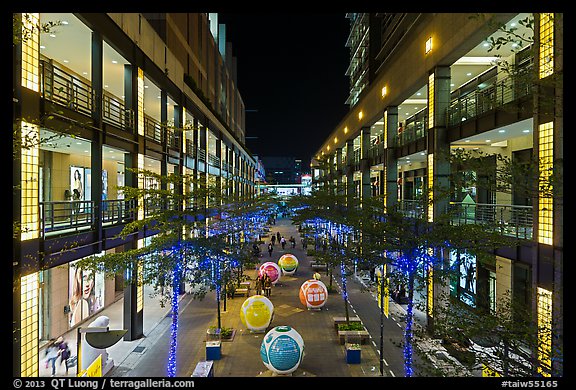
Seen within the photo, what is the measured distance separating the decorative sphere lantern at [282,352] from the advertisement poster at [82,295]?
429 inches

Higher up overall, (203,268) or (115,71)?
(115,71)

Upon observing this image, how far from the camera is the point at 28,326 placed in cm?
979

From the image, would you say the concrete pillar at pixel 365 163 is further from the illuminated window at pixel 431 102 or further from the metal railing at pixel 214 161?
the metal railing at pixel 214 161

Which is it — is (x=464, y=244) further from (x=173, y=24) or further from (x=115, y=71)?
(x=173, y=24)

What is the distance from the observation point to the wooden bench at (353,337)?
18.5m

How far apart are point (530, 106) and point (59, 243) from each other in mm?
16524

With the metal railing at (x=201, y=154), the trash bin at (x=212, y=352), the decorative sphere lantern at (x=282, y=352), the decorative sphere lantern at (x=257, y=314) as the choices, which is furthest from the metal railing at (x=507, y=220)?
the metal railing at (x=201, y=154)

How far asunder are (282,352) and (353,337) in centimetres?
538

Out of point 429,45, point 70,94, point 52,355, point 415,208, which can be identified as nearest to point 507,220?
point 415,208

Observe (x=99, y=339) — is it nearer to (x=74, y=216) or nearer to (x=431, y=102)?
(x=74, y=216)

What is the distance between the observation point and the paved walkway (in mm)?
15781

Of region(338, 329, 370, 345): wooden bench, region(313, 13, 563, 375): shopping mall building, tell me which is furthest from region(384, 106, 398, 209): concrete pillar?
region(338, 329, 370, 345): wooden bench
